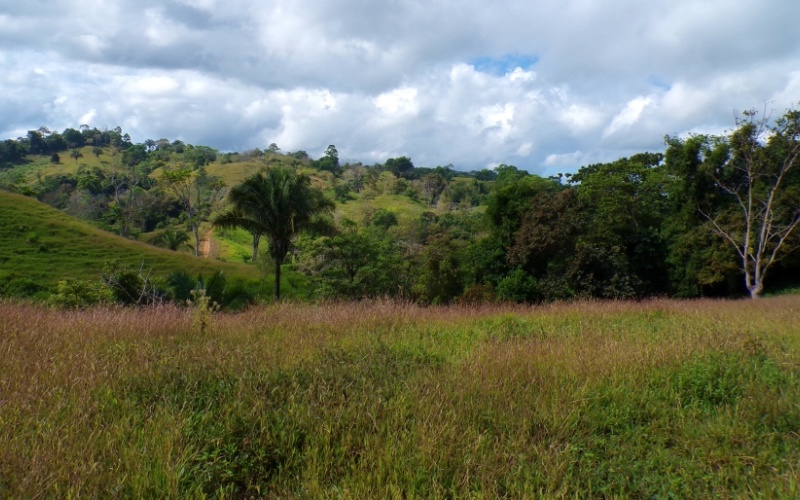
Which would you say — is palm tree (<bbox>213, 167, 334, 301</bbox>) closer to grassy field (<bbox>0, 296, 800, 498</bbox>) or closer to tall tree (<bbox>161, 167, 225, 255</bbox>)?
grassy field (<bbox>0, 296, 800, 498</bbox>)

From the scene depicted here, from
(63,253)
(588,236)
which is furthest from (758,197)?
(63,253)

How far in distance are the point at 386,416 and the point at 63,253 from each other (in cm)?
3698

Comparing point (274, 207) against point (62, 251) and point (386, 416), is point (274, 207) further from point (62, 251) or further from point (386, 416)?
point (386, 416)

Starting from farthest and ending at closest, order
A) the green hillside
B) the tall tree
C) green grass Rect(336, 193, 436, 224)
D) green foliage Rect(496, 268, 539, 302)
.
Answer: green grass Rect(336, 193, 436, 224), the tall tree, the green hillside, green foliage Rect(496, 268, 539, 302)

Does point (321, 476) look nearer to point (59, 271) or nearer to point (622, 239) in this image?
point (622, 239)

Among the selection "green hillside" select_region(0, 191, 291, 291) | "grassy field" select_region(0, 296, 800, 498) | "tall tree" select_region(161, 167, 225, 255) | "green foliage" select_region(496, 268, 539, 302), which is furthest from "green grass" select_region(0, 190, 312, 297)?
"grassy field" select_region(0, 296, 800, 498)

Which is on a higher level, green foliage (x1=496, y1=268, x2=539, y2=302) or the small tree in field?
the small tree in field

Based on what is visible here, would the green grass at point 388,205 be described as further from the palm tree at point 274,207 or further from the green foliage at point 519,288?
the green foliage at point 519,288

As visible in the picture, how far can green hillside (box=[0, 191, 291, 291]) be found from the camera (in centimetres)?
2985

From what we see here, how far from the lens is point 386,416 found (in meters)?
3.47

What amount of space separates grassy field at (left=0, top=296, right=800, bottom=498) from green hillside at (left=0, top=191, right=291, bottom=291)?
87.1 feet

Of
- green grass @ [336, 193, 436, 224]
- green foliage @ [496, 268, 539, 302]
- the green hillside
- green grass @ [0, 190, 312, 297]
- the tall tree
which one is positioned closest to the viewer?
green foliage @ [496, 268, 539, 302]

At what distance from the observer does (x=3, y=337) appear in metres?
4.75

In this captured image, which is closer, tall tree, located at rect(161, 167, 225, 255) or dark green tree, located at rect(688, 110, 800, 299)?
dark green tree, located at rect(688, 110, 800, 299)
